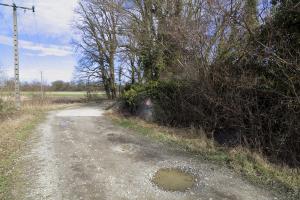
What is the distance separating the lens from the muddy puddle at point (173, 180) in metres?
5.29

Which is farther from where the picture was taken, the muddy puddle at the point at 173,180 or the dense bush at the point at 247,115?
the dense bush at the point at 247,115

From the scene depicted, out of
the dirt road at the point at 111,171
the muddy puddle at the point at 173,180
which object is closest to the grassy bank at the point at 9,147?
the dirt road at the point at 111,171

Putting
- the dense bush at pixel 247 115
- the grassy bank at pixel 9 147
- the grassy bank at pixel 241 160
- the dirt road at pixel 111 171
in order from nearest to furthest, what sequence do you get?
the dirt road at pixel 111 171
the grassy bank at pixel 9 147
the grassy bank at pixel 241 160
the dense bush at pixel 247 115

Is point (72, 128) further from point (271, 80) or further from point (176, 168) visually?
point (271, 80)

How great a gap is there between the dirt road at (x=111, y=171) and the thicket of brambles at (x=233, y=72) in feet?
6.85

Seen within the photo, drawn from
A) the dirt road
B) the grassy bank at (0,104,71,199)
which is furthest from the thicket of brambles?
the grassy bank at (0,104,71,199)

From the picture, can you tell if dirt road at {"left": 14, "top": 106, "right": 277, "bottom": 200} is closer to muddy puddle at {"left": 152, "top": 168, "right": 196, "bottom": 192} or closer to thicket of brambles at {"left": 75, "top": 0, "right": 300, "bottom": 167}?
muddy puddle at {"left": 152, "top": 168, "right": 196, "bottom": 192}

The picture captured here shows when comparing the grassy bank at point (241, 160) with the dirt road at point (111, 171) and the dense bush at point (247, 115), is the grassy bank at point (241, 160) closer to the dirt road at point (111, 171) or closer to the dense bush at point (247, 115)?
the dirt road at point (111, 171)

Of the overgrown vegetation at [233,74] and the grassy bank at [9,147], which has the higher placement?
the overgrown vegetation at [233,74]

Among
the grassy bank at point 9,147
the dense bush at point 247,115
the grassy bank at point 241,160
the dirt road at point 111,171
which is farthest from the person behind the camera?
the dense bush at point 247,115

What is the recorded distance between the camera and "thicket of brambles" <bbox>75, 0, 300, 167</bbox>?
6.91 m

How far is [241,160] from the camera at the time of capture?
22.0 feet

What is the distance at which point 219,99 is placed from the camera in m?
8.90

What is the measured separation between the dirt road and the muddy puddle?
0.13 m
